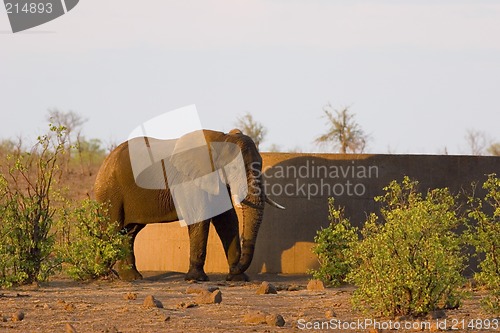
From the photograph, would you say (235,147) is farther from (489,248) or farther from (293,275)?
(489,248)

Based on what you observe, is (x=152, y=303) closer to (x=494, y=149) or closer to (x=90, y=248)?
(x=90, y=248)

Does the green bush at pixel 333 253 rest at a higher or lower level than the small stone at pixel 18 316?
higher

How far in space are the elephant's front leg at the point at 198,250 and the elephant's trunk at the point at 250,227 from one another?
20.9 inches

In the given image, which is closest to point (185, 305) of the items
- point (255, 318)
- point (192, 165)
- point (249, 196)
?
point (255, 318)

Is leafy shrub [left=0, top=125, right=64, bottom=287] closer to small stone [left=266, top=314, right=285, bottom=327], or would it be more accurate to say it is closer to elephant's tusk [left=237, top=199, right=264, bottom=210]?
elephant's tusk [left=237, top=199, right=264, bottom=210]

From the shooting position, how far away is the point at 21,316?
447 inches

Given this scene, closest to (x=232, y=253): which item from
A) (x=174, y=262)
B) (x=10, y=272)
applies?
(x=174, y=262)

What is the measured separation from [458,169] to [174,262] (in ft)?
16.8

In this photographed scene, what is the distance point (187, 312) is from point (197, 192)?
5.32 meters

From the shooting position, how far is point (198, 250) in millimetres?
16844

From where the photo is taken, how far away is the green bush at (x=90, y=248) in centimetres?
1603

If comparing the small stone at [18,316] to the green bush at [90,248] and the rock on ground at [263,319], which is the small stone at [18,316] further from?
the green bush at [90,248]

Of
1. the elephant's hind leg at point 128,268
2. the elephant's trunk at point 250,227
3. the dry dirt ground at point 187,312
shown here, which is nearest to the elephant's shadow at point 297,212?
the elephant's trunk at point 250,227

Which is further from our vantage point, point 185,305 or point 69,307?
point 185,305
